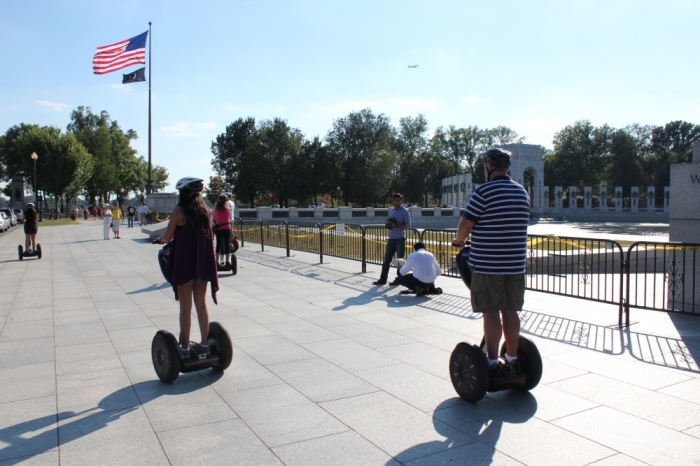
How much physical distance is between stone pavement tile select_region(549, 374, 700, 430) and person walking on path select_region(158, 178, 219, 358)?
3.25 metres

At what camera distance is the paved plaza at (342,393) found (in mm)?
3455

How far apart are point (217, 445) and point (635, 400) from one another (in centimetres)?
329

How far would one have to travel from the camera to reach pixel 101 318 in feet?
25.4

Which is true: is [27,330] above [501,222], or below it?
below

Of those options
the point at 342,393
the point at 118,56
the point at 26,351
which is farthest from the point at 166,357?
the point at 118,56

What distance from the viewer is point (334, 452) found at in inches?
134

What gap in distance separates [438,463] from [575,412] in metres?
1.42

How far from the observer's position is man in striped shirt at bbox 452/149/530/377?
3938 millimetres

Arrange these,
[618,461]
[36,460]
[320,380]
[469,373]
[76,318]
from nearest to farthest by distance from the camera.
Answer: [618,461]
[36,460]
[469,373]
[320,380]
[76,318]

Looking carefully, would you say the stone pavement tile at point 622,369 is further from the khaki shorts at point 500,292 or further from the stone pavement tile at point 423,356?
the khaki shorts at point 500,292

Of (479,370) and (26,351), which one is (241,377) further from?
(26,351)

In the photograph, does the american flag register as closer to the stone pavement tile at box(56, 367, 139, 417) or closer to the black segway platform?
the stone pavement tile at box(56, 367, 139, 417)

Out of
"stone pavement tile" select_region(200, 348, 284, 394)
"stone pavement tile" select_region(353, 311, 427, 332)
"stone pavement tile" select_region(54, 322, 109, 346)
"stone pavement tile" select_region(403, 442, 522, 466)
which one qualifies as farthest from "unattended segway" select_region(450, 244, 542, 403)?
"stone pavement tile" select_region(54, 322, 109, 346)

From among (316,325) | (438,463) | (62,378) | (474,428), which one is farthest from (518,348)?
(62,378)
